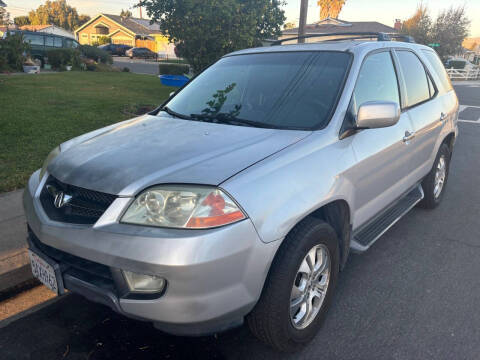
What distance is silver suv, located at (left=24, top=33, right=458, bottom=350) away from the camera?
1.91m

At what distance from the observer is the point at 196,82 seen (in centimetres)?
370

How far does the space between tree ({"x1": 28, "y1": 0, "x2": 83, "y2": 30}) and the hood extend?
9415 centimetres

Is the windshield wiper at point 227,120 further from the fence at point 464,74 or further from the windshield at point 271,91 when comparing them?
the fence at point 464,74

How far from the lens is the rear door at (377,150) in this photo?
9.26 feet

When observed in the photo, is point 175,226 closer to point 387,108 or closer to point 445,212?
point 387,108

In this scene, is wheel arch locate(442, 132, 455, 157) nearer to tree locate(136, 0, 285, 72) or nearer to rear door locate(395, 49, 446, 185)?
rear door locate(395, 49, 446, 185)

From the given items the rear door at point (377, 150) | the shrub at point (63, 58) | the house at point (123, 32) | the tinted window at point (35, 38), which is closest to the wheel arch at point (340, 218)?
the rear door at point (377, 150)

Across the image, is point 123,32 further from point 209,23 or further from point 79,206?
point 79,206

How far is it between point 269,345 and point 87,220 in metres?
1.23

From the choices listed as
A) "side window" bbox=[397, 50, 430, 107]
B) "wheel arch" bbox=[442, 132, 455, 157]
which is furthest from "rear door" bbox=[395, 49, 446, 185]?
"wheel arch" bbox=[442, 132, 455, 157]

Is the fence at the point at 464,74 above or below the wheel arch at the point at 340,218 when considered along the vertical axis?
above

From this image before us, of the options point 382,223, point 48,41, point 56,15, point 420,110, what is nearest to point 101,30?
point 56,15

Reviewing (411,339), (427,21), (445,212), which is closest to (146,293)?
(411,339)

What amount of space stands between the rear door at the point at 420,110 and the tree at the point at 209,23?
5648 millimetres
